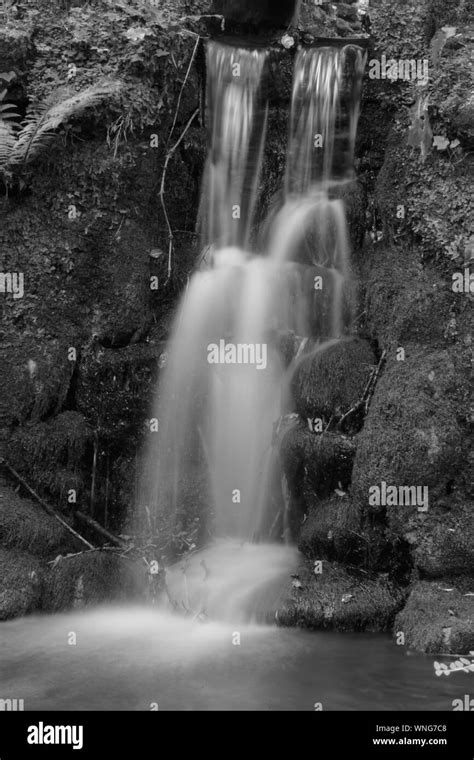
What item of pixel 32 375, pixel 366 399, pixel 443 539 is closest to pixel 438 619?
pixel 443 539

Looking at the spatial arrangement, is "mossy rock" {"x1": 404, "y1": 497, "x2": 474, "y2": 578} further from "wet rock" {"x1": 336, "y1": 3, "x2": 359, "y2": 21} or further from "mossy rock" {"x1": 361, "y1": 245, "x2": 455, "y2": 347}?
"wet rock" {"x1": 336, "y1": 3, "x2": 359, "y2": 21}

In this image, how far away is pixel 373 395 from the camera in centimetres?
727

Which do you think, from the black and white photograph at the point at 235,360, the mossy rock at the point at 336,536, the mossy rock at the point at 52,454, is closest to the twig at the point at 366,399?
the black and white photograph at the point at 235,360

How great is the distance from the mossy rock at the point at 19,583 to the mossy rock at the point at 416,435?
120 inches

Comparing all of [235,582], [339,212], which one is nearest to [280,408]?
[235,582]

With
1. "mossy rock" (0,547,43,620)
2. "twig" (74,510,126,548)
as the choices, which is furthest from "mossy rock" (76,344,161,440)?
"mossy rock" (0,547,43,620)

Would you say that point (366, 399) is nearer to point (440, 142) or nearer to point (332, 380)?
point (332, 380)

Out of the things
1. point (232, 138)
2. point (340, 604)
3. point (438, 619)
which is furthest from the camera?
point (232, 138)

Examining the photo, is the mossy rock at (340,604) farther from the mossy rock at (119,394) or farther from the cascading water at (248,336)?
the mossy rock at (119,394)

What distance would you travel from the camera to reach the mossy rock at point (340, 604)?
6.37 m

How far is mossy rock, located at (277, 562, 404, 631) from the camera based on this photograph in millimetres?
6367

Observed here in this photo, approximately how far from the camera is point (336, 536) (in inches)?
272

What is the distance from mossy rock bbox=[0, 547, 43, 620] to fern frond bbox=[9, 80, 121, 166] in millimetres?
4131

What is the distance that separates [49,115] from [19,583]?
15.5 ft
